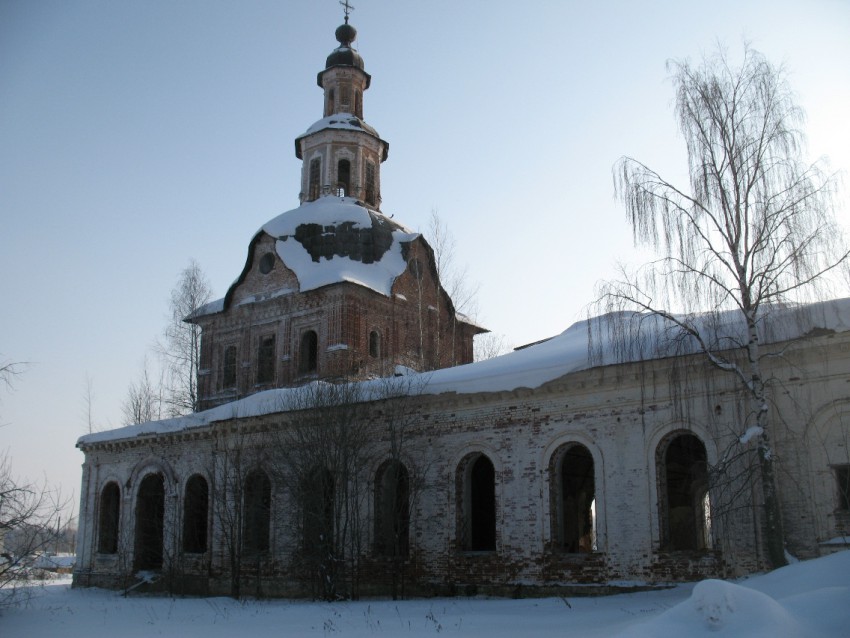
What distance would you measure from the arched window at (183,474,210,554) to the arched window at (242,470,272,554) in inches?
83.4

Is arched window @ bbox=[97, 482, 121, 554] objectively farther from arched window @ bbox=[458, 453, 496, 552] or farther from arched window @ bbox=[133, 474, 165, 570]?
arched window @ bbox=[458, 453, 496, 552]

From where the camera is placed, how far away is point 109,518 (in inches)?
984

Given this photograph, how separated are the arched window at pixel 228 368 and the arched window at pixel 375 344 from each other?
509cm

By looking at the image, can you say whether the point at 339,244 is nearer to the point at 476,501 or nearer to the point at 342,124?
the point at 342,124

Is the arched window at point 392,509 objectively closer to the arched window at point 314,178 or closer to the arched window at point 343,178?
the arched window at point 343,178

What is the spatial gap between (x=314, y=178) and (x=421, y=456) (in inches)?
604

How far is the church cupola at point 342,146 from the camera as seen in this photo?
29.7 meters

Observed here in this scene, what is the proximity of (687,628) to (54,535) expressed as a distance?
888cm

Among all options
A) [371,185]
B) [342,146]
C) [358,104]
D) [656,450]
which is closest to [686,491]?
[656,450]

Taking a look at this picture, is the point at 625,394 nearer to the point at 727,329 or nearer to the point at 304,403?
the point at 727,329

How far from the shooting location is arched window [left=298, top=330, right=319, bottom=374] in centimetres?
2602

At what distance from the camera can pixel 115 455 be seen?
971 inches

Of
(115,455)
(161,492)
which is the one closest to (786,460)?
(161,492)

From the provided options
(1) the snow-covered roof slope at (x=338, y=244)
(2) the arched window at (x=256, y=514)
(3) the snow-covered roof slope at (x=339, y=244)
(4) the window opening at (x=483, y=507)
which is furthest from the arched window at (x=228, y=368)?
(4) the window opening at (x=483, y=507)
